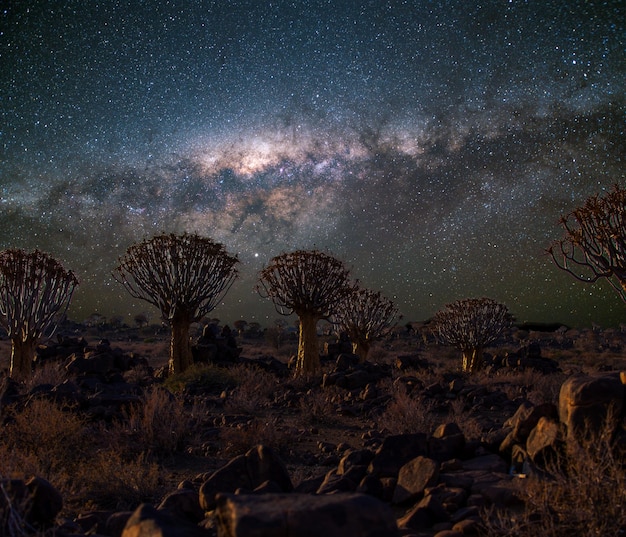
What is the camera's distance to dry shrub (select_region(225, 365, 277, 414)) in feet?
36.2

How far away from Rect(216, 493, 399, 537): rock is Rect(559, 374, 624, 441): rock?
2434 mm

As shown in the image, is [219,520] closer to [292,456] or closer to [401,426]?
[292,456]

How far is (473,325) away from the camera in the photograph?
22.5 meters

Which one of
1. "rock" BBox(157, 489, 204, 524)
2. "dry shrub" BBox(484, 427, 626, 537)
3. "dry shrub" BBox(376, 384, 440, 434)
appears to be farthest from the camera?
"dry shrub" BBox(376, 384, 440, 434)

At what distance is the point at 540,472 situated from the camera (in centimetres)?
429

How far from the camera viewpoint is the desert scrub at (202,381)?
1423 cm

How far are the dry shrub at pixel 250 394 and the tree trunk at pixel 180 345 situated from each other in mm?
2057

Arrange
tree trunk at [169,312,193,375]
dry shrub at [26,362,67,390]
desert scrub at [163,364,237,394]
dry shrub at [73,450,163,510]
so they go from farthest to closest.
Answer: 1. tree trunk at [169,312,193,375]
2. desert scrub at [163,364,237,394]
3. dry shrub at [26,362,67,390]
4. dry shrub at [73,450,163,510]

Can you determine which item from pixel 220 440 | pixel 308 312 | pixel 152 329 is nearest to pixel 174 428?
pixel 220 440

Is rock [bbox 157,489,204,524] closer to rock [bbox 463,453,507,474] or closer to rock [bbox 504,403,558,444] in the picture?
rock [bbox 463,453,507,474]

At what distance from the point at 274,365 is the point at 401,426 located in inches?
496

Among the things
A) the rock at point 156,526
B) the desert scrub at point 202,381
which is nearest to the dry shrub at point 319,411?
the desert scrub at point 202,381

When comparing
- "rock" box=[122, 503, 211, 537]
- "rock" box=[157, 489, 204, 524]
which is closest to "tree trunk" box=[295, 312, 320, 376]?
"rock" box=[157, 489, 204, 524]

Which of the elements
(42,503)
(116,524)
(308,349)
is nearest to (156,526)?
(116,524)
